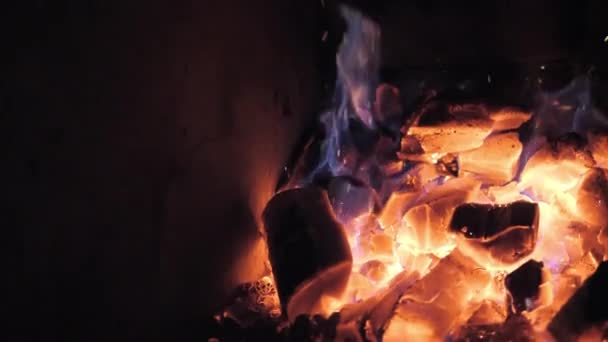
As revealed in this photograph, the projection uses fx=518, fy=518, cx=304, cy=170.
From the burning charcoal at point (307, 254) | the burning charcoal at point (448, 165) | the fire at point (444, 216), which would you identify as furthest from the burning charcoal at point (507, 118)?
the burning charcoal at point (307, 254)

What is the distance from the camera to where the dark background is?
0.66 meters

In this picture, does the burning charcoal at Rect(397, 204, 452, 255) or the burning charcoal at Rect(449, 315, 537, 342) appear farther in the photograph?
the burning charcoal at Rect(397, 204, 452, 255)

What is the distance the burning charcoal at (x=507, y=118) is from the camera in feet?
4.26

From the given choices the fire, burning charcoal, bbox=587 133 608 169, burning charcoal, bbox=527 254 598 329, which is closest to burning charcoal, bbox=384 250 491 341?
the fire

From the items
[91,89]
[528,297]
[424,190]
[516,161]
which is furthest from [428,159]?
[91,89]

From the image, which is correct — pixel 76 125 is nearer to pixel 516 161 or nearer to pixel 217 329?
pixel 217 329

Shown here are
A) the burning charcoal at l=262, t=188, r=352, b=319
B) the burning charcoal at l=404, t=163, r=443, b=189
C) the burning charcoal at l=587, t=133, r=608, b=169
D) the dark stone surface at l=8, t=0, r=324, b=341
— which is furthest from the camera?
the burning charcoal at l=404, t=163, r=443, b=189

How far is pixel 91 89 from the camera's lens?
73 cm

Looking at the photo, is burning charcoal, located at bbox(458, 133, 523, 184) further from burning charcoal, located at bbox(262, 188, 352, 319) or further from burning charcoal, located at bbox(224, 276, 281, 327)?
burning charcoal, located at bbox(224, 276, 281, 327)

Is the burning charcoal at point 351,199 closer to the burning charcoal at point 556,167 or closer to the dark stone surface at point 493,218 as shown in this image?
the dark stone surface at point 493,218

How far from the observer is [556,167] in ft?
4.35

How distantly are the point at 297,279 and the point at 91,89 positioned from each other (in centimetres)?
56

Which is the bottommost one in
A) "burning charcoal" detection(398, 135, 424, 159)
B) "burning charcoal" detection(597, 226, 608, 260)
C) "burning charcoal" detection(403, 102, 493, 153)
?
"burning charcoal" detection(597, 226, 608, 260)

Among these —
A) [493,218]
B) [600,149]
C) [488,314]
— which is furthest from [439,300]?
[600,149]
